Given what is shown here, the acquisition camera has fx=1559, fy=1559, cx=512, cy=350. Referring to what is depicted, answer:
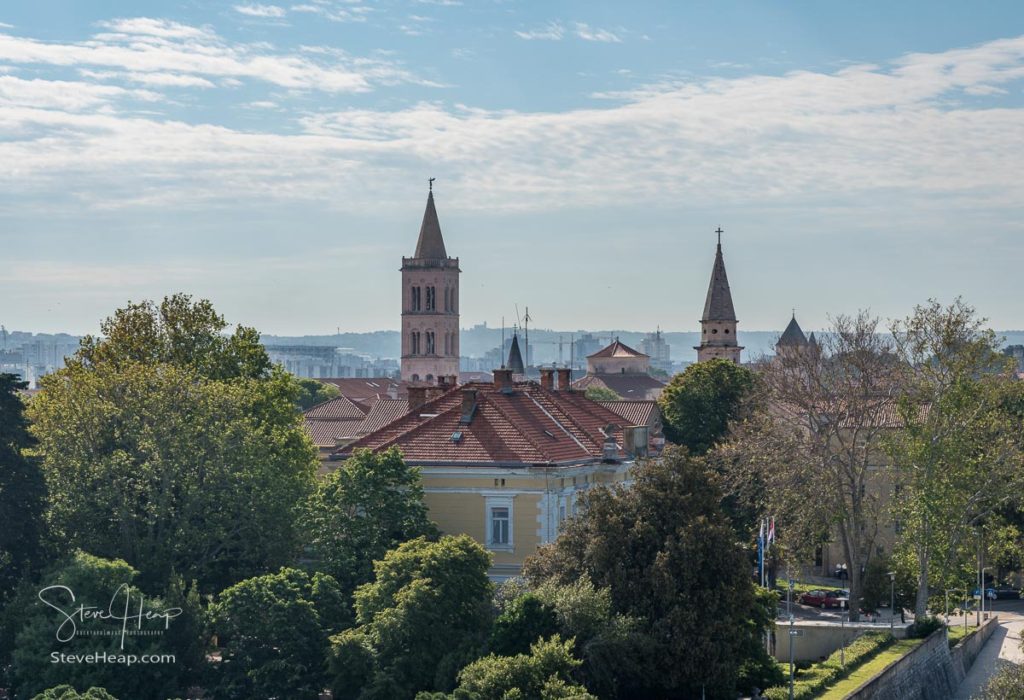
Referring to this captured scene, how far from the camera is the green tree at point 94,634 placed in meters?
43.3

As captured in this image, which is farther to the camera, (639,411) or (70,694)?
(639,411)

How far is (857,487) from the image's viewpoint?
57.2 metres

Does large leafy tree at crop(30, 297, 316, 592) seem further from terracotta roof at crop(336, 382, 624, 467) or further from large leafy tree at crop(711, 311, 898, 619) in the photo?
large leafy tree at crop(711, 311, 898, 619)

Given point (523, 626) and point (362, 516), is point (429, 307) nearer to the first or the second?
point (362, 516)

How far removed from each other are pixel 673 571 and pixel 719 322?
9720 centimetres

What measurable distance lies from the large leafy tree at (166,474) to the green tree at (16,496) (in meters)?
1.66

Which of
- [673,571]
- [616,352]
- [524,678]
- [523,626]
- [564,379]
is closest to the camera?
[524,678]

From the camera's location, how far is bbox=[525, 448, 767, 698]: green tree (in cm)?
4169

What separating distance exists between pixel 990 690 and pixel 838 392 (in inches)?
723

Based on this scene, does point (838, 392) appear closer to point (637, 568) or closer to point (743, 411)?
point (743, 411)

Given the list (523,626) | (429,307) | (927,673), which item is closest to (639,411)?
(927,673)

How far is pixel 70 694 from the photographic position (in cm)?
3972

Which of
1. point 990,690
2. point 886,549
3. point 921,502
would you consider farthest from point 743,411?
point 990,690

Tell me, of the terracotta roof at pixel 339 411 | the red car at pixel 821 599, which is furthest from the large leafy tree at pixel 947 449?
the terracotta roof at pixel 339 411
